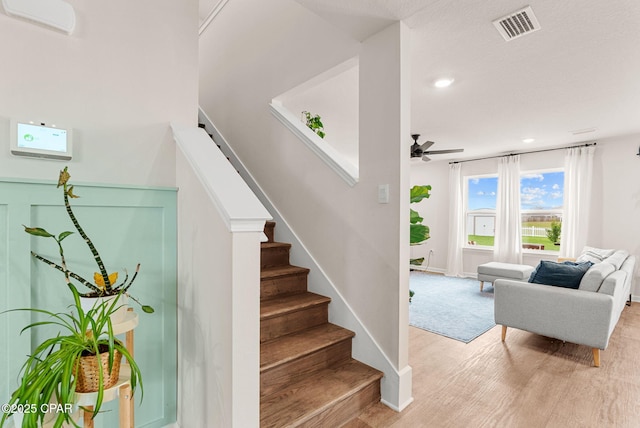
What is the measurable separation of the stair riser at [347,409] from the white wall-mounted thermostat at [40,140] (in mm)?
1682

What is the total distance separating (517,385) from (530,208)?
4551mm

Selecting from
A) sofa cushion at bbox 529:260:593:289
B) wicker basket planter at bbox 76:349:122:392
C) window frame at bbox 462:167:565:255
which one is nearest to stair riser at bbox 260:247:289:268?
wicker basket planter at bbox 76:349:122:392

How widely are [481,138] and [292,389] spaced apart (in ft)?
15.4

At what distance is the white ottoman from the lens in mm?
4508

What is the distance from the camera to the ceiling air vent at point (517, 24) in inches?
71.9

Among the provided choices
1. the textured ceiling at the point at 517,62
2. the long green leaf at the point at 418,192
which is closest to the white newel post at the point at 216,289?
the textured ceiling at the point at 517,62

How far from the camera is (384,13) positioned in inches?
70.2

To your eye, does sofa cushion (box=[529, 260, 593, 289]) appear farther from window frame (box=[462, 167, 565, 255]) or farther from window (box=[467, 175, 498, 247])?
window (box=[467, 175, 498, 247])

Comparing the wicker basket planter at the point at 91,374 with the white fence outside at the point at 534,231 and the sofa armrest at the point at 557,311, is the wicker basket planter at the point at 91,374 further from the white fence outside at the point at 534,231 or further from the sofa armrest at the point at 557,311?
the white fence outside at the point at 534,231

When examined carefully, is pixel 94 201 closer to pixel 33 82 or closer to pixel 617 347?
pixel 33 82

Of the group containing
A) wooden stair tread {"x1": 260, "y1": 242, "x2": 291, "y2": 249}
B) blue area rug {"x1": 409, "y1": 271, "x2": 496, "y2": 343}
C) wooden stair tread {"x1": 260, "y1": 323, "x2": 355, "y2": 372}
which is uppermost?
wooden stair tread {"x1": 260, "y1": 242, "x2": 291, "y2": 249}

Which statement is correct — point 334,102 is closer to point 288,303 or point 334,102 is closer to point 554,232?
point 288,303

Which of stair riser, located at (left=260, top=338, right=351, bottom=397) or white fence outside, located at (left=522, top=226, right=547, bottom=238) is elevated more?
white fence outside, located at (left=522, top=226, right=547, bottom=238)

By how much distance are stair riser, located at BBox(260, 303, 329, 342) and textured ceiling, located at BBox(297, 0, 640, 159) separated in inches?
55.0
